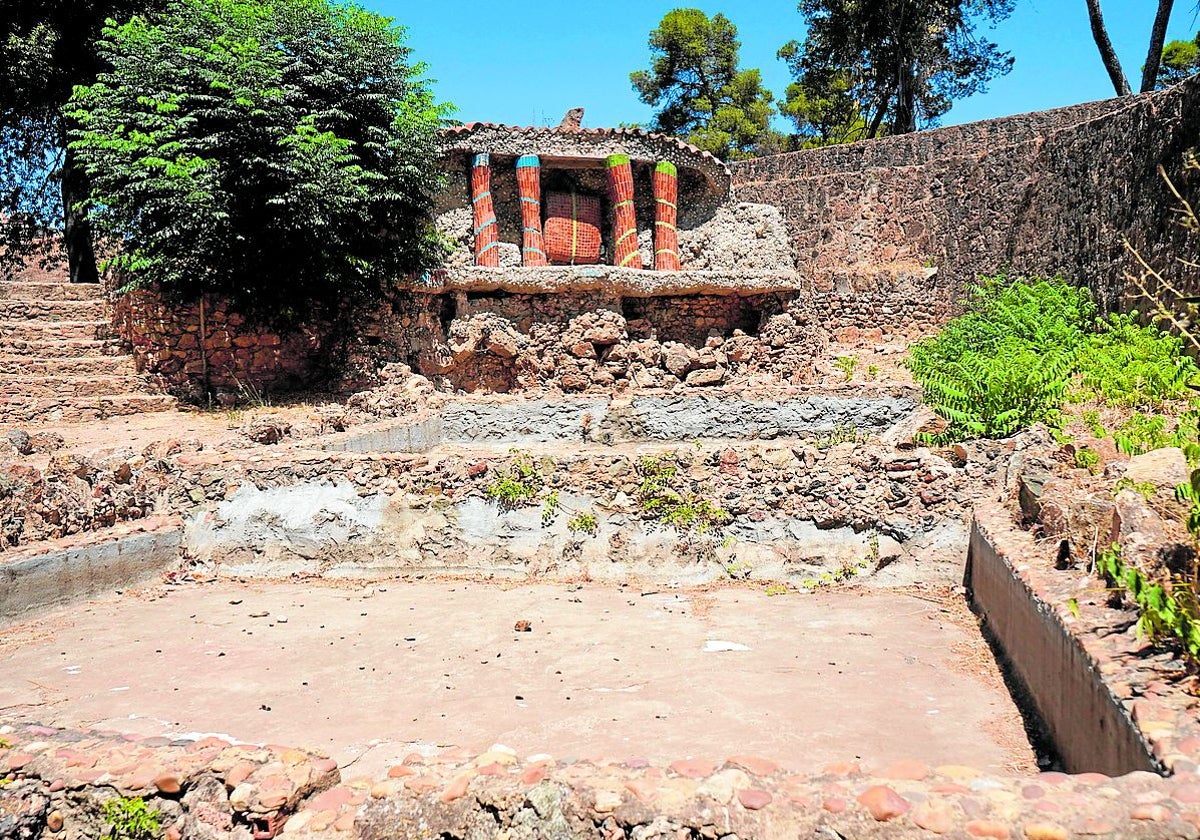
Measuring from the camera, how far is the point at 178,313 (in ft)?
39.1

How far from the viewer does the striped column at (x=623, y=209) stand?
14508 mm

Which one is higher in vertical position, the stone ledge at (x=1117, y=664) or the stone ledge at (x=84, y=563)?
the stone ledge at (x=1117, y=664)

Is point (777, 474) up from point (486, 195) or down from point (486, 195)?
down

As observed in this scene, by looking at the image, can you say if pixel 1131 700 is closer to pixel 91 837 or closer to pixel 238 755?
pixel 238 755

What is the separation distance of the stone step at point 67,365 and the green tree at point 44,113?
7.74ft

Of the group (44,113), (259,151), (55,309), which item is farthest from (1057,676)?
(44,113)

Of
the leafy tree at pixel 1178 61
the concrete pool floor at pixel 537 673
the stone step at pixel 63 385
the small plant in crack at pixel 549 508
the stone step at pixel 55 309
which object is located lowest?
the concrete pool floor at pixel 537 673

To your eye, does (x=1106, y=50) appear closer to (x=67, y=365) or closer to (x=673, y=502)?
(x=673, y=502)

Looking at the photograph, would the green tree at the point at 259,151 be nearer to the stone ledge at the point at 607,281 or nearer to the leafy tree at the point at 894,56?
the stone ledge at the point at 607,281

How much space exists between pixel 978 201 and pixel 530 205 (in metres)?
6.84

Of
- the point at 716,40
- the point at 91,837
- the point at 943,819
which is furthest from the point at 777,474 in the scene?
the point at 716,40

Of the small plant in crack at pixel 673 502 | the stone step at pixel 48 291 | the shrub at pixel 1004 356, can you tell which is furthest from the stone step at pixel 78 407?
the shrub at pixel 1004 356

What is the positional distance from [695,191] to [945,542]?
10.3 m

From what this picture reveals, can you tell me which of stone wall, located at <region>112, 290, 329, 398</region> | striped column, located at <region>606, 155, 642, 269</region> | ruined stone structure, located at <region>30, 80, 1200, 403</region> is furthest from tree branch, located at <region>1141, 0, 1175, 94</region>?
stone wall, located at <region>112, 290, 329, 398</region>
